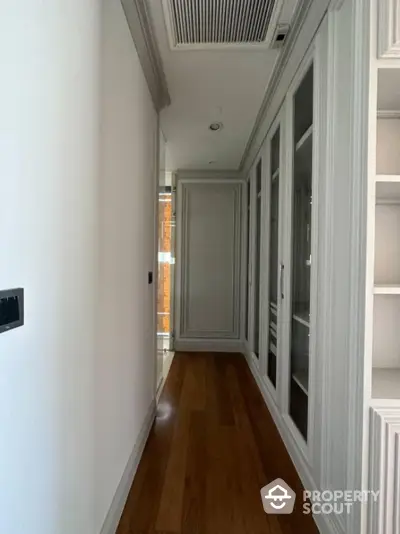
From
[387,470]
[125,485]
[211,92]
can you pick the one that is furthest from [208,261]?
[387,470]

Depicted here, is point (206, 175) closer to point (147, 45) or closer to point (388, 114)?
point (147, 45)

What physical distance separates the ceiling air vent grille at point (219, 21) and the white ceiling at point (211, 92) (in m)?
0.09

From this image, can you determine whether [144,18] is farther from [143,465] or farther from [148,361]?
[143,465]

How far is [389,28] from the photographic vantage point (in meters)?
1.21

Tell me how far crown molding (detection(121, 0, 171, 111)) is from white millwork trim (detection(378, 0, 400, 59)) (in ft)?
4.03

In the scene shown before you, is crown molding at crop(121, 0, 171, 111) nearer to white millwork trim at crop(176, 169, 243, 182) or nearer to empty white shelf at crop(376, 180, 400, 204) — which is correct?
empty white shelf at crop(376, 180, 400, 204)

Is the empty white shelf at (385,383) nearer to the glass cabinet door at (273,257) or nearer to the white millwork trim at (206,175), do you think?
the glass cabinet door at (273,257)

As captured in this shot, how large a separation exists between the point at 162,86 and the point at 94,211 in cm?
184

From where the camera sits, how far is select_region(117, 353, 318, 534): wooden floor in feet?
5.90

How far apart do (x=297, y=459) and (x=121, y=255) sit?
159 centimetres

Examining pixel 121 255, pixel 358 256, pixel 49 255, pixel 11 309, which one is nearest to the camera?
pixel 11 309

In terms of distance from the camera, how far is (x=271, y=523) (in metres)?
1.80

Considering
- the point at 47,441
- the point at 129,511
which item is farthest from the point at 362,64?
the point at 129,511

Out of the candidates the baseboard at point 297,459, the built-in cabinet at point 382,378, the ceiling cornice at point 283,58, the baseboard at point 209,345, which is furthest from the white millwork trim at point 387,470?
the baseboard at point 209,345
